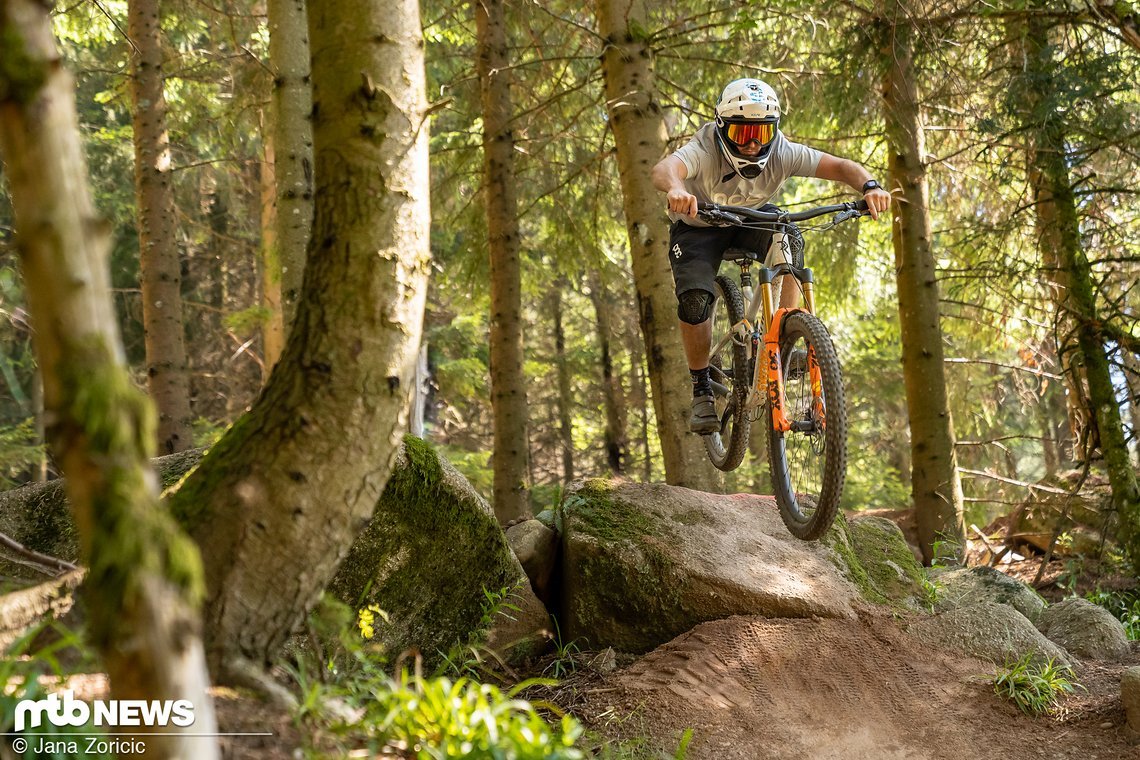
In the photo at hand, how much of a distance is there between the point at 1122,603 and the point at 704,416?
16.3ft

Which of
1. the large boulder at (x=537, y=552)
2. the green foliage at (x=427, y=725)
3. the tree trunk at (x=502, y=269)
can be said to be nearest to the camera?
the green foliage at (x=427, y=725)

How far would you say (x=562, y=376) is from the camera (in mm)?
15984

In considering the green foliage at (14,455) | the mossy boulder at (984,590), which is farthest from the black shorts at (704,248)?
the green foliage at (14,455)

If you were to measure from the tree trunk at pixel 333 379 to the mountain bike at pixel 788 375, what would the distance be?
2139mm

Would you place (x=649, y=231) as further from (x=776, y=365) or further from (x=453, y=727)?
(x=453, y=727)

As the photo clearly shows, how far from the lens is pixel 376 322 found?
112 inches

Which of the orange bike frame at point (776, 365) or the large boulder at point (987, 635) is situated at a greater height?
the orange bike frame at point (776, 365)

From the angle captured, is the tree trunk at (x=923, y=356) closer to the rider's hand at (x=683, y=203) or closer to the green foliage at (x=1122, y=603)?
the green foliage at (x=1122, y=603)

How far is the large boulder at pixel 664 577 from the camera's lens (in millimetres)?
5203

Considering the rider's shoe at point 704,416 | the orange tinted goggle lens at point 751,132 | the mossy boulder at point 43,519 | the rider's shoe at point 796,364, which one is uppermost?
the orange tinted goggle lens at point 751,132

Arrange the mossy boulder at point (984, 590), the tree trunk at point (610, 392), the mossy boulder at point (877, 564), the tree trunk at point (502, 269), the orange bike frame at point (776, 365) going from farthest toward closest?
the tree trunk at point (610, 392)
the tree trunk at point (502, 269)
the mossy boulder at point (984, 590)
the mossy boulder at point (877, 564)
the orange bike frame at point (776, 365)

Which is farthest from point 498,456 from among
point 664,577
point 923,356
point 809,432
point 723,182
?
point 809,432

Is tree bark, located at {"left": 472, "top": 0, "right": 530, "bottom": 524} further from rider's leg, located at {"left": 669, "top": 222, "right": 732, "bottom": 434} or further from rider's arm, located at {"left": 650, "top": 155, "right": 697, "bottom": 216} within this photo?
rider's arm, located at {"left": 650, "top": 155, "right": 697, "bottom": 216}

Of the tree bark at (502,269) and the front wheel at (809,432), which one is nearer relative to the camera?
the front wheel at (809,432)
